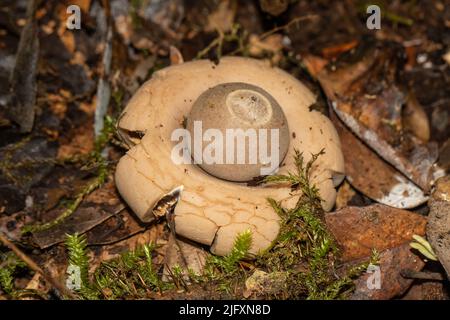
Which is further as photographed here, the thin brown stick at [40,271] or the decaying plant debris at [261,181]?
the decaying plant debris at [261,181]

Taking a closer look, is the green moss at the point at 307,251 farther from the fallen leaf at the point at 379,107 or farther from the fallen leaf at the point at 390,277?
the fallen leaf at the point at 379,107

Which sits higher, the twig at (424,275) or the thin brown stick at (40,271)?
the thin brown stick at (40,271)

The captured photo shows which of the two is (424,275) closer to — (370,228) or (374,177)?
(370,228)

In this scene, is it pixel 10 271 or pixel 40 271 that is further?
pixel 10 271

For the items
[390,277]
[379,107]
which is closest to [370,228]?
[390,277]

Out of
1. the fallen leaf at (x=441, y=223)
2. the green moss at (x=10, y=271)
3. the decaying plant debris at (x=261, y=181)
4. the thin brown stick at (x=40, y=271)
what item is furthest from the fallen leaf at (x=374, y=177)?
the green moss at (x=10, y=271)
